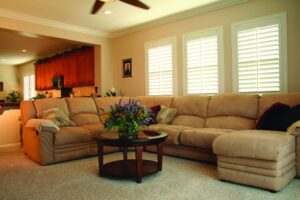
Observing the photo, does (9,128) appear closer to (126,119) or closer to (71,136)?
(71,136)

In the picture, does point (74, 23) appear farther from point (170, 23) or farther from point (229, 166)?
point (229, 166)

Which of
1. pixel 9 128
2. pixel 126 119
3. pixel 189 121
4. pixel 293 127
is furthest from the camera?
pixel 9 128

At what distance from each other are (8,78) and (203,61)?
9602 mm

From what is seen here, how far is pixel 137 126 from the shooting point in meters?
3.16

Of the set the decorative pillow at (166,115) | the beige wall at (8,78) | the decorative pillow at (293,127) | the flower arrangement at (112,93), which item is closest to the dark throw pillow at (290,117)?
the decorative pillow at (293,127)

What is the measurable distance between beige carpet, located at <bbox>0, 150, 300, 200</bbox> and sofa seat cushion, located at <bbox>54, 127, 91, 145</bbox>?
39 cm

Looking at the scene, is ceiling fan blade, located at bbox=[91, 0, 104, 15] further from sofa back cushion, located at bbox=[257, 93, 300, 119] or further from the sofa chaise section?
sofa back cushion, located at bbox=[257, 93, 300, 119]

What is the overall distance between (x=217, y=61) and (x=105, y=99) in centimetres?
246

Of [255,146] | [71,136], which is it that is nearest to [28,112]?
[71,136]

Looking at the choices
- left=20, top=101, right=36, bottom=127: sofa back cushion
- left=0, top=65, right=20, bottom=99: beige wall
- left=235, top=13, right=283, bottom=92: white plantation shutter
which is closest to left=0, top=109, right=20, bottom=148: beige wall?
left=20, top=101, right=36, bottom=127: sofa back cushion

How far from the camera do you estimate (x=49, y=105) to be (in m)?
4.67

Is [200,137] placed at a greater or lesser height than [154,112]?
lesser

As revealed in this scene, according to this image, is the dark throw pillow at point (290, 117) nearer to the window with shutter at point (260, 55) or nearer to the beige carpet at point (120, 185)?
the beige carpet at point (120, 185)

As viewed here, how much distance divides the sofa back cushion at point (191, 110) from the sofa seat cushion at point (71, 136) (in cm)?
163
